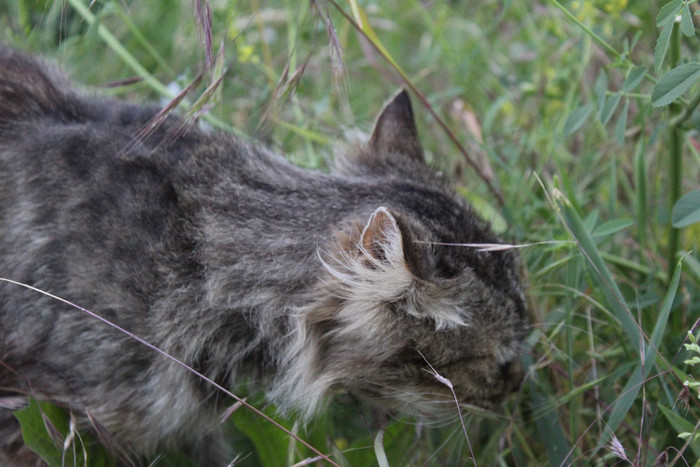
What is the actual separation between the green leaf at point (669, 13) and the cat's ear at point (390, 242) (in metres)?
0.91

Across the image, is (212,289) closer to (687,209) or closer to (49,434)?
(49,434)

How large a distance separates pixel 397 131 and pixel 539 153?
1239 mm

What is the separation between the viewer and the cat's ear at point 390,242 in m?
1.98

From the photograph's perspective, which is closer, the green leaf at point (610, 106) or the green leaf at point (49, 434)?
the green leaf at point (49, 434)

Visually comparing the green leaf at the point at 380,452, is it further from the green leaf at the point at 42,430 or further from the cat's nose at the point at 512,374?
the green leaf at the point at 42,430

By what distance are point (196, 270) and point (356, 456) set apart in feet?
2.81

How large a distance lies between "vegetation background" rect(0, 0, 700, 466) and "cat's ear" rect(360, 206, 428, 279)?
38cm

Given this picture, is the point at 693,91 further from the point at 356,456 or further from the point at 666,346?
the point at 356,456

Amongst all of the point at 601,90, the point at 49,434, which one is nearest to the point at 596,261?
the point at 601,90

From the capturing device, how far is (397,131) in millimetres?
2941

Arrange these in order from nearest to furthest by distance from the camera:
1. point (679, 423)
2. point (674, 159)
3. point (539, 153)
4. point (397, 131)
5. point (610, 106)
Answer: point (679, 423)
point (610, 106)
point (674, 159)
point (397, 131)
point (539, 153)

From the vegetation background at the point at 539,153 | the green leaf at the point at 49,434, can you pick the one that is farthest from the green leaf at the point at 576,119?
the green leaf at the point at 49,434

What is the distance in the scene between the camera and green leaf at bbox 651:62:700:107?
2.08 meters

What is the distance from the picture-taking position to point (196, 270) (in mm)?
2377
